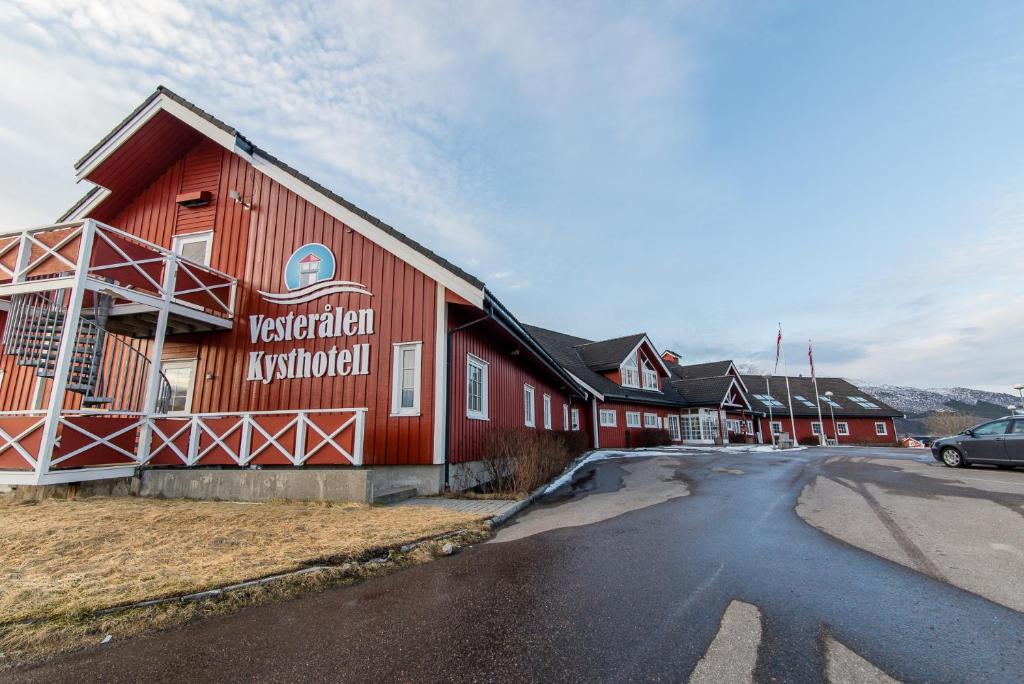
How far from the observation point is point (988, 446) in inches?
484

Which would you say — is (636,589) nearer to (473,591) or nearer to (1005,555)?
(473,591)

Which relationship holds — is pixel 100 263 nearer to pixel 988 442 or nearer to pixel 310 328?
pixel 310 328

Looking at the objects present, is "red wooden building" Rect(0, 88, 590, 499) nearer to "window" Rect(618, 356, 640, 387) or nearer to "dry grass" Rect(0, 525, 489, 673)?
"dry grass" Rect(0, 525, 489, 673)

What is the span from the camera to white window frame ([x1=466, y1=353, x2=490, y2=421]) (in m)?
11.1

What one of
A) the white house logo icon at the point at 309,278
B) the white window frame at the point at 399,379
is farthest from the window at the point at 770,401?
the white house logo icon at the point at 309,278

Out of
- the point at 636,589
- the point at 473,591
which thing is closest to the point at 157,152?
the point at 473,591

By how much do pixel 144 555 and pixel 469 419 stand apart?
651cm

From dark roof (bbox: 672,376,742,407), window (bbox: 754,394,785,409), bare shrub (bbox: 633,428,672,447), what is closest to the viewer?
bare shrub (bbox: 633,428,672,447)

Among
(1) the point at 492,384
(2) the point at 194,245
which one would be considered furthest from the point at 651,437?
(2) the point at 194,245

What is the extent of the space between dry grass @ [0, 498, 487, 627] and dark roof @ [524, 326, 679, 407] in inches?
671

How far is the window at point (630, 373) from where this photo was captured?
28.5 metres

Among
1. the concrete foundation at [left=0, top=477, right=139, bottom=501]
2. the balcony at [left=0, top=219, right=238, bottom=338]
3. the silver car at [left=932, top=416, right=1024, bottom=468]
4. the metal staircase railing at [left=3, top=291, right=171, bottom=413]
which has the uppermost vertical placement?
the balcony at [left=0, top=219, right=238, bottom=338]

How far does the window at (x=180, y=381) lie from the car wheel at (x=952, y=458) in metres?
20.4

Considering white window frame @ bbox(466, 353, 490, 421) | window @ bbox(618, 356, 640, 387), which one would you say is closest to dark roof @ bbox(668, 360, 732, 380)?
window @ bbox(618, 356, 640, 387)
